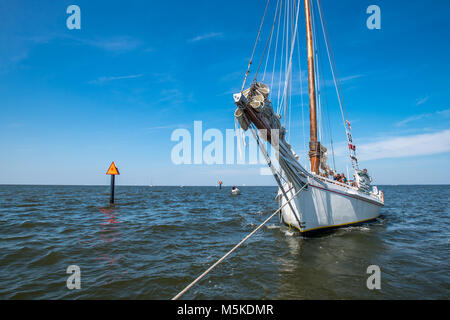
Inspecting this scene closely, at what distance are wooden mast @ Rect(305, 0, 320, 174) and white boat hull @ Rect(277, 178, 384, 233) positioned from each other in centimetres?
201

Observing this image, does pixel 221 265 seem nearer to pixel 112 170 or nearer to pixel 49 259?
pixel 49 259

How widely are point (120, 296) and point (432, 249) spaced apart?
411 inches

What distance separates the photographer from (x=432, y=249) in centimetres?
797

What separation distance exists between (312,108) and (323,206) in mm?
5845

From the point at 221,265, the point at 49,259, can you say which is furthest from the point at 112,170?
the point at 221,265

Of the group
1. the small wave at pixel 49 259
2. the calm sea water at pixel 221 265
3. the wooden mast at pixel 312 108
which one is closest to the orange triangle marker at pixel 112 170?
the calm sea water at pixel 221 265

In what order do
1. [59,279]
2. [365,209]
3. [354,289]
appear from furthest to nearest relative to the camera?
[365,209], [59,279], [354,289]

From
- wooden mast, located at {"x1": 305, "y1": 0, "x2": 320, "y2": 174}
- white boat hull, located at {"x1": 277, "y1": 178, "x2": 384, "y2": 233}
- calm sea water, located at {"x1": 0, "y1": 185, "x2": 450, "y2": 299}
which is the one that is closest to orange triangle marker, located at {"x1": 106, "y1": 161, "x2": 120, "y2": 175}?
calm sea water, located at {"x1": 0, "y1": 185, "x2": 450, "y2": 299}

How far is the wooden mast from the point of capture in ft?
39.5

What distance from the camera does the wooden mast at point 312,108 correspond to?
1203 cm
